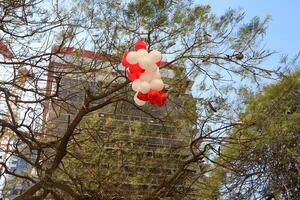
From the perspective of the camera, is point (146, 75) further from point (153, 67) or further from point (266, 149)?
point (266, 149)

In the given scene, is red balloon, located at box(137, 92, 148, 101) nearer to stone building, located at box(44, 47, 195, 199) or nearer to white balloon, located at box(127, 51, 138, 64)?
white balloon, located at box(127, 51, 138, 64)

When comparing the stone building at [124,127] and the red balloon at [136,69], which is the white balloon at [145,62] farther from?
the stone building at [124,127]

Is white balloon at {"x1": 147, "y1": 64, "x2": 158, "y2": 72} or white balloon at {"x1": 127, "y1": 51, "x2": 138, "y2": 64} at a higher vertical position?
white balloon at {"x1": 127, "y1": 51, "x2": 138, "y2": 64}

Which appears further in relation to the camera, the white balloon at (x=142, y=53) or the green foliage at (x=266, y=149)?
the green foliage at (x=266, y=149)

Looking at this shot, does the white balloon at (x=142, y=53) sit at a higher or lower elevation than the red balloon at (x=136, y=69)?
higher

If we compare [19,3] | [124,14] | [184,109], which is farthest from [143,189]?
[19,3]

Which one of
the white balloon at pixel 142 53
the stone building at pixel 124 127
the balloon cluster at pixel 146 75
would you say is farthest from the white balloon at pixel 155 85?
the stone building at pixel 124 127

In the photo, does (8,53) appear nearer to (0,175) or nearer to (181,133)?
(0,175)

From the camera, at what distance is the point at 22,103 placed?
3639 mm

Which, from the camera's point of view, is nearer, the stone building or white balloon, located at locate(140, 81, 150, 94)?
white balloon, located at locate(140, 81, 150, 94)

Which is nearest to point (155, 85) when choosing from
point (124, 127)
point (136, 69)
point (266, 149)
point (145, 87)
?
point (145, 87)

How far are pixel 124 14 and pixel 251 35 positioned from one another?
105 cm

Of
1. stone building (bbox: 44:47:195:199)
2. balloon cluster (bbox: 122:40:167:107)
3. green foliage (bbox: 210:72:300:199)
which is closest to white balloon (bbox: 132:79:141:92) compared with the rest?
balloon cluster (bbox: 122:40:167:107)

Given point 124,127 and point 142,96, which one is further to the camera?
point 124,127
